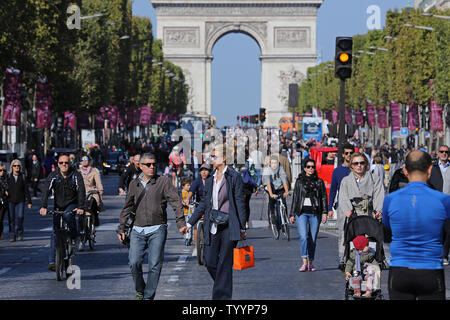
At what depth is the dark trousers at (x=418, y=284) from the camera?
8.19 m

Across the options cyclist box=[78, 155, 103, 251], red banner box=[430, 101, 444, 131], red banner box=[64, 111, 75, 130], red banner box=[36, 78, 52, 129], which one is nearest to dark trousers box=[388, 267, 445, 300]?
cyclist box=[78, 155, 103, 251]

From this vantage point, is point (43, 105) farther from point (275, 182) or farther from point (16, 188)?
point (275, 182)

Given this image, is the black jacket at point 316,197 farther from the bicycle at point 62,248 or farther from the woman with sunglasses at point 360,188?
the bicycle at point 62,248

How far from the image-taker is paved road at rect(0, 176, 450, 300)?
1430 centimetres

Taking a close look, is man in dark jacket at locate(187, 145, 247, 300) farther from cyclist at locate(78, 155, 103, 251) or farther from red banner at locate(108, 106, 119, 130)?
red banner at locate(108, 106, 119, 130)

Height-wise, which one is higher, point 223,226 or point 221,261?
point 223,226

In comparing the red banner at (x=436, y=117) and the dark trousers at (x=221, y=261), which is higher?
the red banner at (x=436, y=117)

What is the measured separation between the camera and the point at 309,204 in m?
17.0

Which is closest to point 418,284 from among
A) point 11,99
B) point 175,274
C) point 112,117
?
point 175,274

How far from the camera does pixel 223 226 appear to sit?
12.5m

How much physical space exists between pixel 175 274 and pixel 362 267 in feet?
17.0

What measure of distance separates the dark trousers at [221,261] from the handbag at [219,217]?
80 mm

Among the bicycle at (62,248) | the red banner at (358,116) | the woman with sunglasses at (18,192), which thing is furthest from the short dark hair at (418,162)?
the red banner at (358,116)
